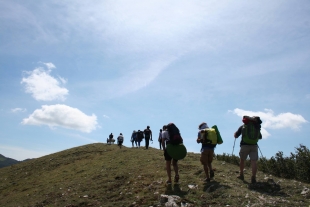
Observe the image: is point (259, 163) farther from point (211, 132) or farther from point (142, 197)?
point (142, 197)

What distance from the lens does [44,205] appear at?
475 inches

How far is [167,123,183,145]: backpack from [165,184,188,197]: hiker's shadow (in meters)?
1.70

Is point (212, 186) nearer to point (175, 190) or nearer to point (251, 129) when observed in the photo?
point (175, 190)

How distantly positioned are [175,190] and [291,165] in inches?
291

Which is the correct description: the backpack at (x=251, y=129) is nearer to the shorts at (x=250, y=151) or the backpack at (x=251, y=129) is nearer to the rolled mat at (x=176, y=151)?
the shorts at (x=250, y=151)

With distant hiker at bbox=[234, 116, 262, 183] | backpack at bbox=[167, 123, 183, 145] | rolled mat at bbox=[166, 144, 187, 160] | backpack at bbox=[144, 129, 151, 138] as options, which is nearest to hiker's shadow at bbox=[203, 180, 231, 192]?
rolled mat at bbox=[166, 144, 187, 160]

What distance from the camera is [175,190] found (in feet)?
32.3

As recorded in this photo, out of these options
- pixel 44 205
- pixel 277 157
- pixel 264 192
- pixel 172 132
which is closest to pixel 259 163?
pixel 277 157

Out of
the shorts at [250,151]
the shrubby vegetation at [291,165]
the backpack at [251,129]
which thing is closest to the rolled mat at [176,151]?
the shorts at [250,151]

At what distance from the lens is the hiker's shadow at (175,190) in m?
9.48

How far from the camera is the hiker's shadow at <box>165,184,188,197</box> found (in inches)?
373

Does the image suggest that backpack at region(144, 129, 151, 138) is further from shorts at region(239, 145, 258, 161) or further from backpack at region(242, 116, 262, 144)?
backpack at region(242, 116, 262, 144)

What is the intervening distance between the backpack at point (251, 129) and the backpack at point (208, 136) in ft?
3.84

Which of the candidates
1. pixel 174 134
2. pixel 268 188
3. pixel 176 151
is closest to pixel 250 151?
pixel 268 188
